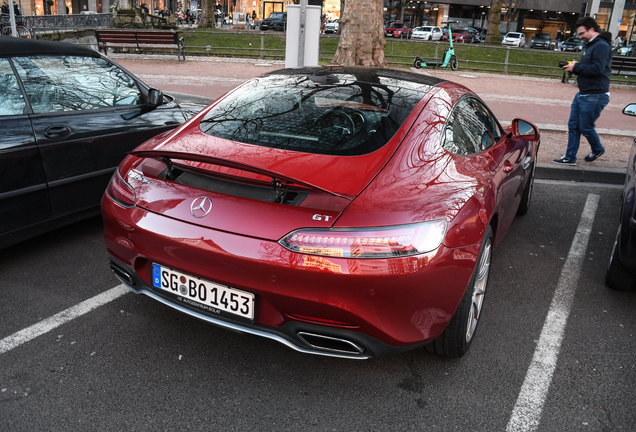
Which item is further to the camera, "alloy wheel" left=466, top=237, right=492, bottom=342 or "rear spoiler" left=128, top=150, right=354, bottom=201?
"alloy wheel" left=466, top=237, right=492, bottom=342

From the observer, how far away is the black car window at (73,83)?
12.8 feet

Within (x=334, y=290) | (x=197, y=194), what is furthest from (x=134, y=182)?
(x=334, y=290)

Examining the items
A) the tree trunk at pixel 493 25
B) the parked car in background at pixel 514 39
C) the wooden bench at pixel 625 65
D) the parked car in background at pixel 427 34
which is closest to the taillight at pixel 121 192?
the wooden bench at pixel 625 65

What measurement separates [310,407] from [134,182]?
54.3 inches

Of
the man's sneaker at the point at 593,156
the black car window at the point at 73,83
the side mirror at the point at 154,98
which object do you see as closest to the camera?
the black car window at the point at 73,83

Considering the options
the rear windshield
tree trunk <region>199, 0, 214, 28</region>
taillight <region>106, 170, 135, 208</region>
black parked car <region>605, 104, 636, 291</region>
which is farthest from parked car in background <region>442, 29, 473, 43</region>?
taillight <region>106, 170, 135, 208</region>

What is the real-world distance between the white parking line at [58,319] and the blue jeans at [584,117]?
5962mm

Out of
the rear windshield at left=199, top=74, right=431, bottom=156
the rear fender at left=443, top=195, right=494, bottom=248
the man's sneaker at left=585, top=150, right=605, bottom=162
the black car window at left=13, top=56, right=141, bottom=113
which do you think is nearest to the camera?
the rear fender at left=443, top=195, right=494, bottom=248

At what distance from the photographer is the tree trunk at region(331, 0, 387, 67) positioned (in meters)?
11.3

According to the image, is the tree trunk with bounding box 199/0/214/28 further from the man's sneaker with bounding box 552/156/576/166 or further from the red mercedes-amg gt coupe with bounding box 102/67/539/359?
the red mercedes-amg gt coupe with bounding box 102/67/539/359

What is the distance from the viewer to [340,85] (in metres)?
3.32

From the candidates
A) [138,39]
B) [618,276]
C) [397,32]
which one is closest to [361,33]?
[618,276]

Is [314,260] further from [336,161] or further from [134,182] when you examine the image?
[134,182]

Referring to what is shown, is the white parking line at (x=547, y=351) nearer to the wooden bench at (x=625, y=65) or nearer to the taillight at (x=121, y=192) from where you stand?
the taillight at (x=121, y=192)
